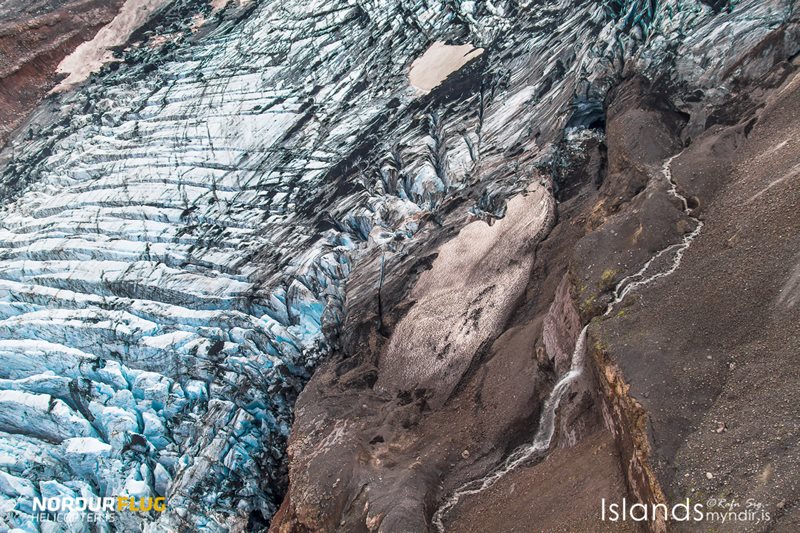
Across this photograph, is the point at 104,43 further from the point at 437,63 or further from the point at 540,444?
the point at 540,444

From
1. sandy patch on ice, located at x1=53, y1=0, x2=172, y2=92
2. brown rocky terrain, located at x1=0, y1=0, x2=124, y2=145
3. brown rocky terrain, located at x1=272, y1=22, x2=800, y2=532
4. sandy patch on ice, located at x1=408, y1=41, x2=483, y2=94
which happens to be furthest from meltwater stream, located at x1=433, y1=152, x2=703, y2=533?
brown rocky terrain, located at x1=0, y1=0, x2=124, y2=145

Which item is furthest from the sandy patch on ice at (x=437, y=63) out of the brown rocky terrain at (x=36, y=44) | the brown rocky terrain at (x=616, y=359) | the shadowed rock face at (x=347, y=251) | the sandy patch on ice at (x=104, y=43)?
the brown rocky terrain at (x=36, y=44)

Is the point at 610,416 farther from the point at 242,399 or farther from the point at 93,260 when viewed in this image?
the point at 93,260

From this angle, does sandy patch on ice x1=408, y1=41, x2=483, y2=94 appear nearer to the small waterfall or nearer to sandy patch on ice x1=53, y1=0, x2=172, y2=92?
the small waterfall

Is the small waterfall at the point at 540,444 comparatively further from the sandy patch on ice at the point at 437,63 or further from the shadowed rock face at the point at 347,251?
the sandy patch on ice at the point at 437,63

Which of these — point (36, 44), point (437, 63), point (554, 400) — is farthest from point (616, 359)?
point (36, 44)

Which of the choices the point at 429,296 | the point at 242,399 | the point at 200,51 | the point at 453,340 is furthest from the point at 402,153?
the point at 200,51
